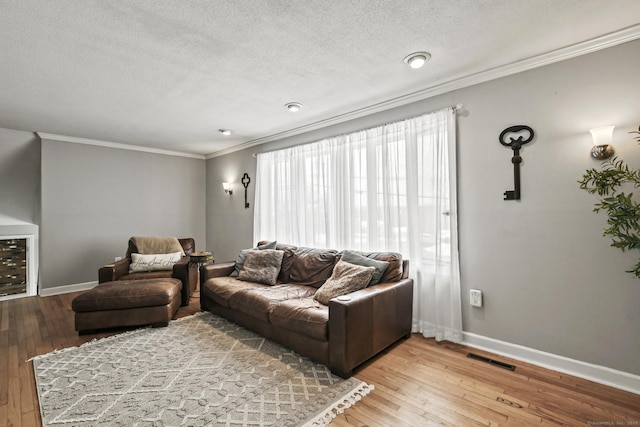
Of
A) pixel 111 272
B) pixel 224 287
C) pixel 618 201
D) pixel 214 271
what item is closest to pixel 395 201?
pixel 618 201

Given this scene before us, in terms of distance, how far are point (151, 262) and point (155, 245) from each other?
441mm

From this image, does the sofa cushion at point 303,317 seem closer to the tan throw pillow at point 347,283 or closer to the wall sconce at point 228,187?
the tan throw pillow at point 347,283

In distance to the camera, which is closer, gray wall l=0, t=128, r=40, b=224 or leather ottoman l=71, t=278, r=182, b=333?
leather ottoman l=71, t=278, r=182, b=333

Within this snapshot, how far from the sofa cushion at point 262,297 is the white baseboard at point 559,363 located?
1.70 meters

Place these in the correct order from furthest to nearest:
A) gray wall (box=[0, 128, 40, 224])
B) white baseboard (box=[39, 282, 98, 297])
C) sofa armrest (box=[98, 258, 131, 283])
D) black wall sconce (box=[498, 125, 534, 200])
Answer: white baseboard (box=[39, 282, 98, 297]), gray wall (box=[0, 128, 40, 224]), sofa armrest (box=[98, 258, 131, 283]), black wall sconce (box=[498, 125, 534, 200])

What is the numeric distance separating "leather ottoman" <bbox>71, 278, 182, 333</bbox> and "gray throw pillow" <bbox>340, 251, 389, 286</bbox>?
2.03 metres

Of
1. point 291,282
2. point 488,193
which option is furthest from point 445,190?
point 291,282

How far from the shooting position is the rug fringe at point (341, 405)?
177cm

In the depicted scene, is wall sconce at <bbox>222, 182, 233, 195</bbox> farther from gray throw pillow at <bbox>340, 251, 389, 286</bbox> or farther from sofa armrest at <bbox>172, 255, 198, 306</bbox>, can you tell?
gray throw pillow at <bbox>340, 251, 389, 286</bbox>

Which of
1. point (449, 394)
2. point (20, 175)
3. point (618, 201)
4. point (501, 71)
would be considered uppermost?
Answer: point (501, 71)

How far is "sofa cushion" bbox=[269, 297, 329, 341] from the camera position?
7.66 ft

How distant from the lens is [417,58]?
238 centimetres

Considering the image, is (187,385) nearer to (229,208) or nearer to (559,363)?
(559,363)

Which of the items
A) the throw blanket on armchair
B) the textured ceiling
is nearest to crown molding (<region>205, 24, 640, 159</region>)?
the textured ceiling
